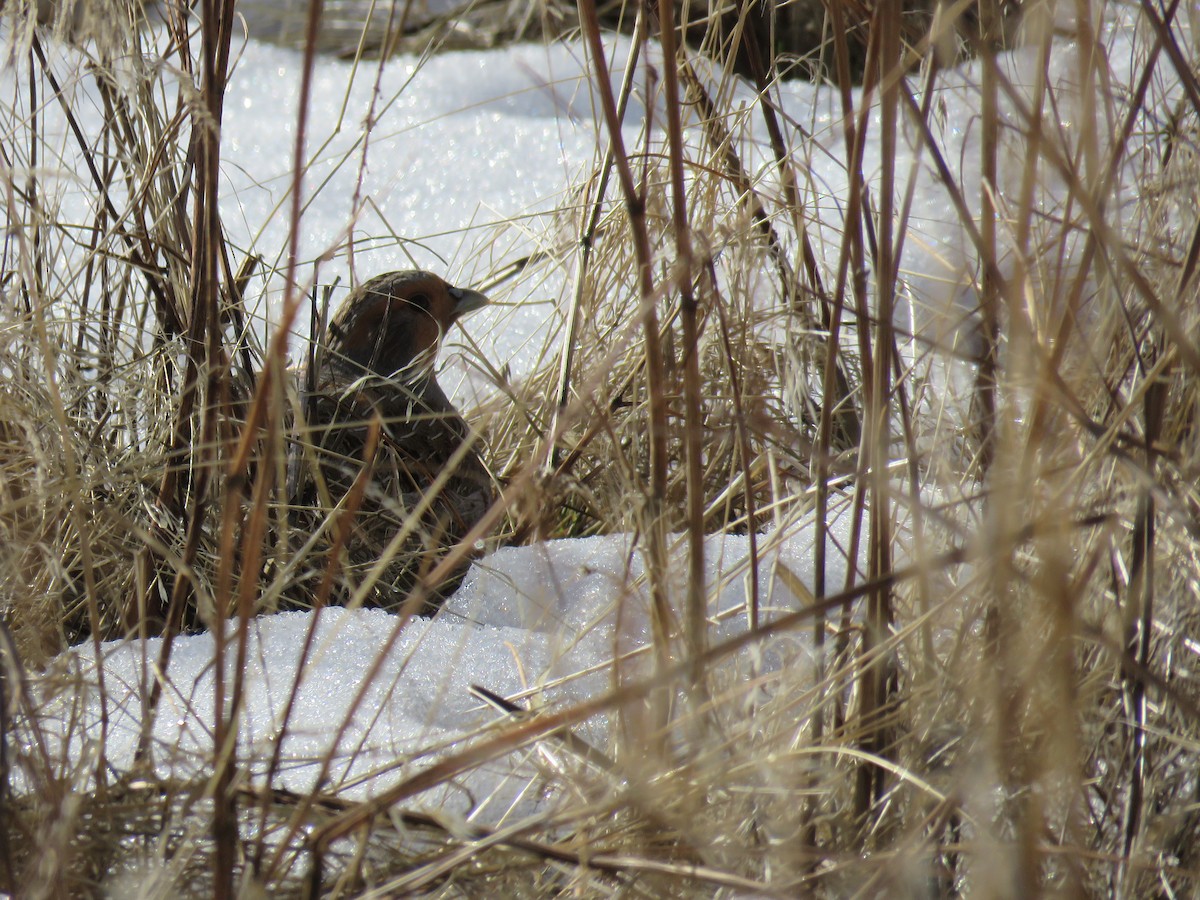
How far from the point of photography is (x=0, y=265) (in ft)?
6.88

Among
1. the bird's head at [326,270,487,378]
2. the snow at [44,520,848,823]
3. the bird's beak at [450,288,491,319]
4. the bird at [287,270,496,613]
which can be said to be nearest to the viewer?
the snow at [44,520,848,823]

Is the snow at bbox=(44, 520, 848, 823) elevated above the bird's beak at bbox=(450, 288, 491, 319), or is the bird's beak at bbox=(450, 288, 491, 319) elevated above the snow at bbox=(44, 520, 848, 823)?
the bird's beak at bbox=(450, 288, 491, 319)

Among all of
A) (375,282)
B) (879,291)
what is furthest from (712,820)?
(375,282)

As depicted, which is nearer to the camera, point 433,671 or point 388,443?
point 433,671

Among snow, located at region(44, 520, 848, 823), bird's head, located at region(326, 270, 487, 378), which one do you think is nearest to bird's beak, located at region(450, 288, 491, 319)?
bird's head, located at region(326, 270, 487, 378)

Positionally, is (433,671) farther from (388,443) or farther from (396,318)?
(396,318)

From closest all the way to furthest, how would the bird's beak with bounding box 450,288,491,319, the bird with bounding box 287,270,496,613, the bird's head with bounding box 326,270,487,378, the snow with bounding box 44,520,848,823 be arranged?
the snow with bounding box 44,520,848,823 → the bird with bounding box 287,270,496,613 → the bird's head with bounding box 326,270,487,378 → the bird's beak with bounding box 450,288,491,319

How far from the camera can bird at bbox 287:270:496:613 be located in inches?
90.6

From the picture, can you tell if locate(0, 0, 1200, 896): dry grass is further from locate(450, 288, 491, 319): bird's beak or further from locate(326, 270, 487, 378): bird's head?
locate(450, 288, 491, 319): bird's beak

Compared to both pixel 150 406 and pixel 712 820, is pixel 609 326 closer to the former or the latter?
pixel 150 406

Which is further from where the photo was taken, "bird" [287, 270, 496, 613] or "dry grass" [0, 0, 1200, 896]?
"bird" [287, 270, 496, 613]

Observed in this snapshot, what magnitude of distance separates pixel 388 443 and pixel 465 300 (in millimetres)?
665

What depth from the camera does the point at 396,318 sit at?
120 inches

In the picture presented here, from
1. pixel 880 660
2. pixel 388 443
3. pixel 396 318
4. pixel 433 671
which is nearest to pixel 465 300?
pixel 396 318
